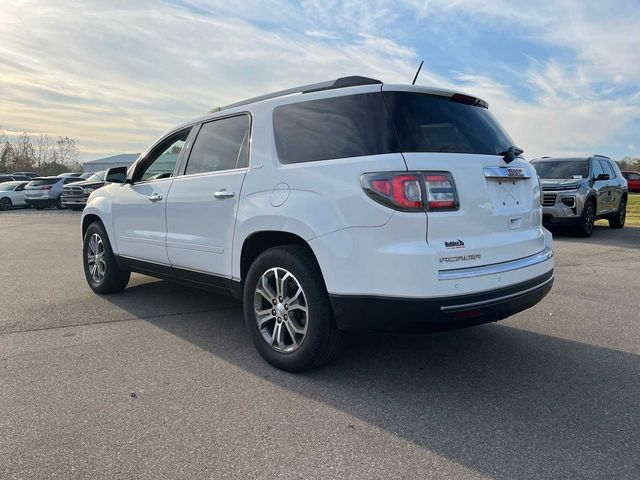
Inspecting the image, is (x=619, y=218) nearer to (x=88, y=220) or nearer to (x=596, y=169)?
(x=596, y=169)

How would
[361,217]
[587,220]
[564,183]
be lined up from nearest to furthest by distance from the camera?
[361,217] < [564,183] < [587,220]

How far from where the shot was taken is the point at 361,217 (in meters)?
3.03

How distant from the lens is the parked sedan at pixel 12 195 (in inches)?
1056

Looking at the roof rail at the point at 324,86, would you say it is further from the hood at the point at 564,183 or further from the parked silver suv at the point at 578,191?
the hood at the point at 564,183

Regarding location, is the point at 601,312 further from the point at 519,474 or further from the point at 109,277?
the point at 109,277

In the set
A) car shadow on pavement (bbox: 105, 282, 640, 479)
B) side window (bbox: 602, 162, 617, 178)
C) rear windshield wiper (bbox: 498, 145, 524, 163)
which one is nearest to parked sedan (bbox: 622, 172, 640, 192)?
side window (bbox: 602, 162, 617, 178)

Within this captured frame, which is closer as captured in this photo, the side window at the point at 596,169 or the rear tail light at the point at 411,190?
the rear tail light at the point at 411,190

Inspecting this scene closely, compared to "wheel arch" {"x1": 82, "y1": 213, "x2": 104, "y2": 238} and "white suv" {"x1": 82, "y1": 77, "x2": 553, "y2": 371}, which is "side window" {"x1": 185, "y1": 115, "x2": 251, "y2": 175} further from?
"wheel arch" {"x1": 82, "y1": 213, "x2": 104, "y2": 238}

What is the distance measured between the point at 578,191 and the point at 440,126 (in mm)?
9021

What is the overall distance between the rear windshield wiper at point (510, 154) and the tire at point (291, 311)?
1493 mm

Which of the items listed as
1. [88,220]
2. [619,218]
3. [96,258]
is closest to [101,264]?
[96,258]

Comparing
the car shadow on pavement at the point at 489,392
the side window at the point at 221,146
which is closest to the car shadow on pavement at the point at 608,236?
the car shadow on pavement at the point at 489,392

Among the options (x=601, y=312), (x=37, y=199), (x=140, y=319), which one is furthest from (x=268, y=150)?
(x=37, y=199)

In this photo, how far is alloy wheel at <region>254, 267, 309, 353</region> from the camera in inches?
136
